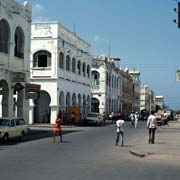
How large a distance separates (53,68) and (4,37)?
1978 centimetres

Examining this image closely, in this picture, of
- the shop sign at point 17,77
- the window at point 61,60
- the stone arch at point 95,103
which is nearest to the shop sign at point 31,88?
the shop sign at point 17,77

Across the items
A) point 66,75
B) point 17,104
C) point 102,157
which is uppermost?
point 66,75

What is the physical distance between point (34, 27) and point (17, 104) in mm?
18879

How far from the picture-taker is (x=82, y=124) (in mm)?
62562

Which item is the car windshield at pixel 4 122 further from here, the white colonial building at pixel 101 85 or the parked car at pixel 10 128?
the white colonial building at pixel 101 85

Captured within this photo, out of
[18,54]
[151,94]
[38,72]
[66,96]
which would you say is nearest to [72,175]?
[18,54]

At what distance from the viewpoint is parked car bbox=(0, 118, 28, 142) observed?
27.9 metres

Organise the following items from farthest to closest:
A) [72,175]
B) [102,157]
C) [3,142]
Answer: [3,142] → [102,157] → [72,175]

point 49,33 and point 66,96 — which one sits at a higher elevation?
point 49,33

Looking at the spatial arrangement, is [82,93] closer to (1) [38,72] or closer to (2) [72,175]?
(1) [38,72]

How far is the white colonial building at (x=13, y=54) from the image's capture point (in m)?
38.6

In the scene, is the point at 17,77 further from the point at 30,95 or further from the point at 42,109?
the point at 42,109

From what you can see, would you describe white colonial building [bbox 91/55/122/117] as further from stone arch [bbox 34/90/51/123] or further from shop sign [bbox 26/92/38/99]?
shop sign [bbox 26/92/38/99]

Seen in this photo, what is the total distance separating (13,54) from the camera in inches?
1582
